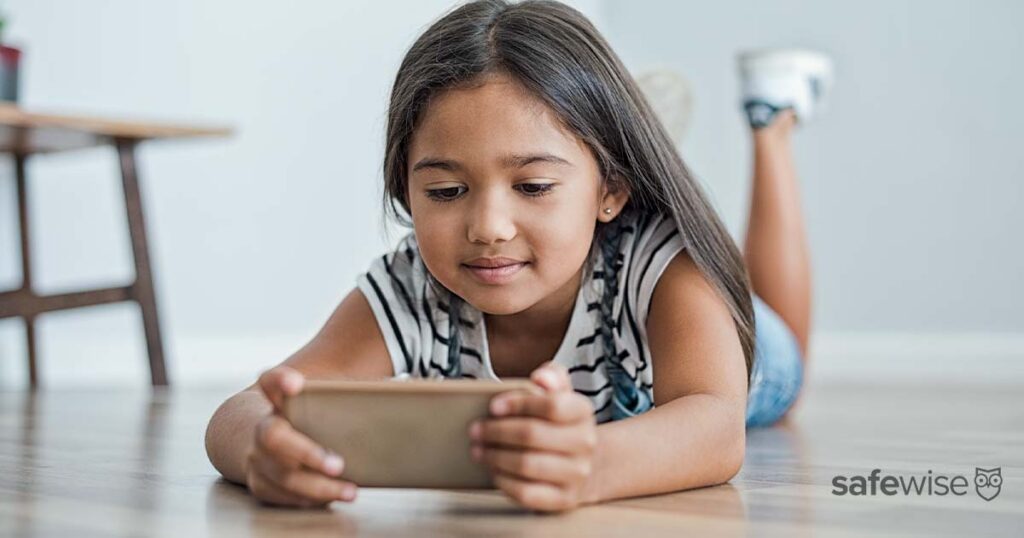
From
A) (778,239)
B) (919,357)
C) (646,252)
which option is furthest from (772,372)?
(919,357)

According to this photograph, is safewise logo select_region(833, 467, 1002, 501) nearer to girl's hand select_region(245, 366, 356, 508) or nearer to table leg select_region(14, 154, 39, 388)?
girl's hand select_region(245, 366, 356, 508)

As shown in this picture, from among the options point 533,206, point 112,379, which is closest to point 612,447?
point 533,206

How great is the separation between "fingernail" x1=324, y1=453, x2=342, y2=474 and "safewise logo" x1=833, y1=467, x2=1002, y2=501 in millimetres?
346

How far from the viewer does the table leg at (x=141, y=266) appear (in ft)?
7.40

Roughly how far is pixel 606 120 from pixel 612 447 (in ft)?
1.08

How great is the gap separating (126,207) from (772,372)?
1.26 m

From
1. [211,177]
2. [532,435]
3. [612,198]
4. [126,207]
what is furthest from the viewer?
[211,177]

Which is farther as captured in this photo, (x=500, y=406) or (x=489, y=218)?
(x=489, y=218)

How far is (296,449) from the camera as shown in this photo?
74 centimetres

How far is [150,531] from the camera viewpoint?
2.35 ft

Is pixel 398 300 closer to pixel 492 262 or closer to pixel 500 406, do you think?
pixel 492 262

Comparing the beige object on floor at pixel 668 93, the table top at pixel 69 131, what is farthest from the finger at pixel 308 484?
the table top at pixel 69 131

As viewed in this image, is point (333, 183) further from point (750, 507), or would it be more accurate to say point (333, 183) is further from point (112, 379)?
point (750, 507)

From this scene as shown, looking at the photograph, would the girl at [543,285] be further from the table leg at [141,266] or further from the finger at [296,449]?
the table leg at [141,266]
